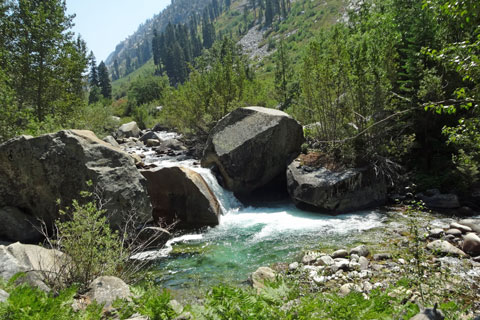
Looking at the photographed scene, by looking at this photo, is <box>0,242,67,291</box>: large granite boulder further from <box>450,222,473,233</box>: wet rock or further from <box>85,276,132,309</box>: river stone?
<box>450,222,473,233</box>: wet rock

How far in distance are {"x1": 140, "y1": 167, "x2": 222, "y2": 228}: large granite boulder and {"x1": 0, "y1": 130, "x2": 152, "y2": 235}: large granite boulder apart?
10.7ft

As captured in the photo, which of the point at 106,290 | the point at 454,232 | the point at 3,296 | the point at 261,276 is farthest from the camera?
the point at 454,232

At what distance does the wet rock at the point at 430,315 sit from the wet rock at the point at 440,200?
35.1 ft

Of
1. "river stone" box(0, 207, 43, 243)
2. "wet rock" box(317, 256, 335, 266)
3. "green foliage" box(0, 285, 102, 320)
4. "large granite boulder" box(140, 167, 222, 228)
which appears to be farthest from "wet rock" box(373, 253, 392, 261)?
"river stone" box(0, 207, 43, 243)

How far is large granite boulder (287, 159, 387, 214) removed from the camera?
1264cm

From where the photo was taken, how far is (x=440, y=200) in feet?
40.4

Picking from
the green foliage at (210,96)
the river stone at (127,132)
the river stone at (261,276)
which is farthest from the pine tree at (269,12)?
the river stone at (261,276)

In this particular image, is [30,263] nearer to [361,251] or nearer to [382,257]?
[361,251]

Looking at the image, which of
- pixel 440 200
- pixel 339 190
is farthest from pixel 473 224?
pixel 339 190

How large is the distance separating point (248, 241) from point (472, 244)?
22.4 ft

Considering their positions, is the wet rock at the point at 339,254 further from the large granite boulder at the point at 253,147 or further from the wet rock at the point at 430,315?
the large granite boulder at the point at 253,147

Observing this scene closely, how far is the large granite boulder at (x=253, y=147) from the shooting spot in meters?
14.9

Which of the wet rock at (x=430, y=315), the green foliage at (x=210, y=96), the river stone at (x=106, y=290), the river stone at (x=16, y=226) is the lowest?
the wet rock at (x=430, y=315)

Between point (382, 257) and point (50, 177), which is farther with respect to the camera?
point (50, 177)
